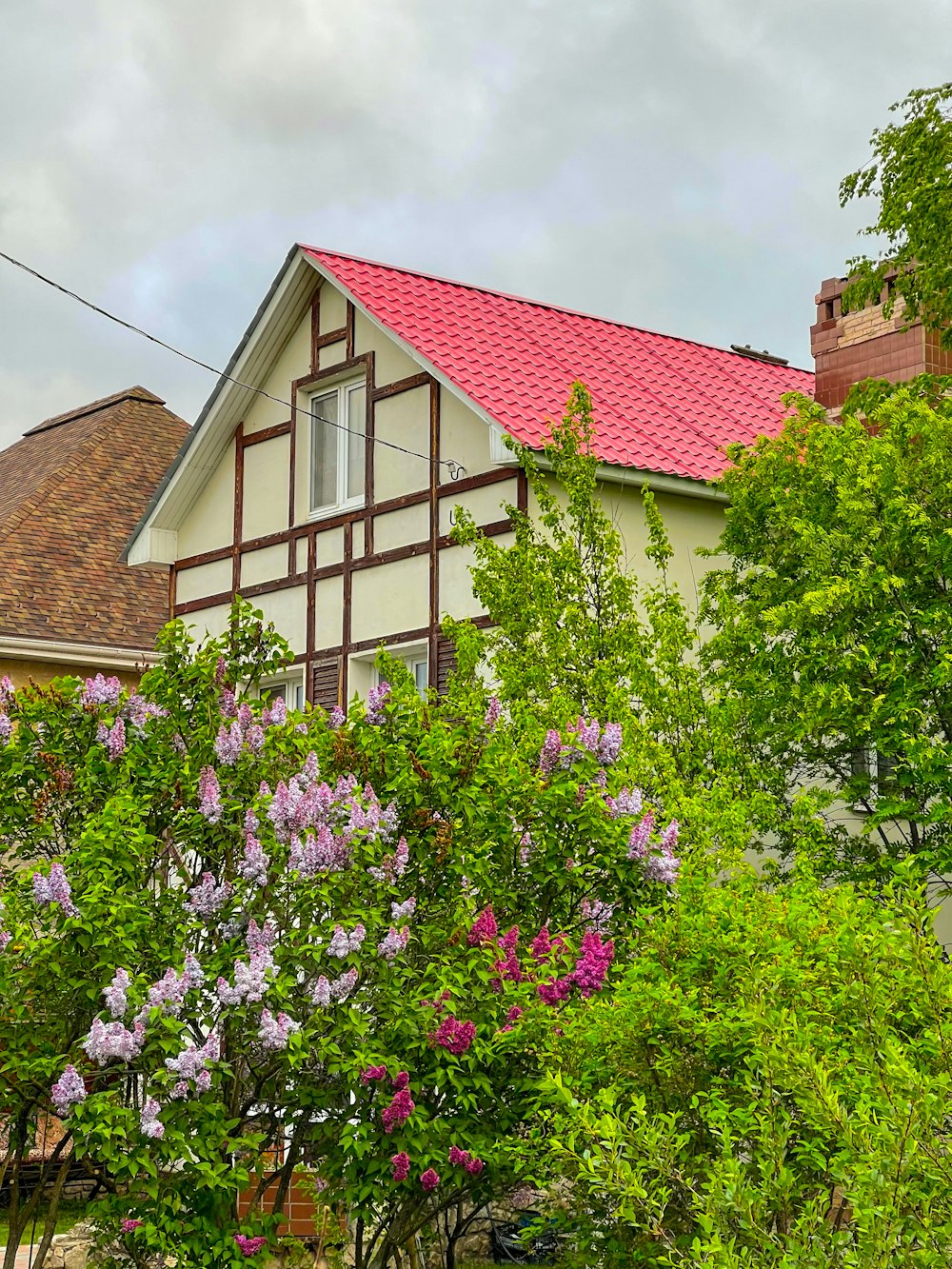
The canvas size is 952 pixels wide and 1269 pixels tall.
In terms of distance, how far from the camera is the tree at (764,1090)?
4527mm

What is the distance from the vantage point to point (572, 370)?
17844 mm

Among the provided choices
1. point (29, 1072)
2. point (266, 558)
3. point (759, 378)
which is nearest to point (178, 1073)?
point (29, 1072)

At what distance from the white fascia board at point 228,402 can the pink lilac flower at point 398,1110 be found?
1265 centimetres

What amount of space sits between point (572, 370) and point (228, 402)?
3.96 m

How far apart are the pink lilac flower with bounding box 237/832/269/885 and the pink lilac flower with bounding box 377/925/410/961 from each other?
59cm

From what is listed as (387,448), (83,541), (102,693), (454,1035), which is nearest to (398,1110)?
(454,1035)

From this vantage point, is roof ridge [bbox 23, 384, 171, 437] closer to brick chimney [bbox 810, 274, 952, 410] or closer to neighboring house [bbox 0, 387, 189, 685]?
neighboring house [bbox 0, 387, 189, 685]

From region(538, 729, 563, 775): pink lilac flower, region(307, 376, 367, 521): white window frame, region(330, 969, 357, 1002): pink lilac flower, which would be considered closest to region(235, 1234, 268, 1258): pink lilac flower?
region(330, 969, 357, 1002): pink lilac flower

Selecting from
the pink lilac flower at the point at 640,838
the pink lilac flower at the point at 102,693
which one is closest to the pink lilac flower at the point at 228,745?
the pink lilac flower at the point at 102,693

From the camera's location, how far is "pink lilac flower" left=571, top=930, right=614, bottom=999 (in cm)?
716

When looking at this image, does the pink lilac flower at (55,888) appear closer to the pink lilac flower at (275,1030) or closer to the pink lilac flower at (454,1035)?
the pink lilac flower at (275,1030)

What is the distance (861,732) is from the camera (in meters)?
11.8

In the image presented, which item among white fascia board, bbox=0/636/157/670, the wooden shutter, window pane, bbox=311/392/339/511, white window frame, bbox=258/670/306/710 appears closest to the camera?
the wooden shutter

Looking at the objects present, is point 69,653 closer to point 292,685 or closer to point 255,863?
point 292,685
